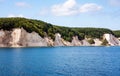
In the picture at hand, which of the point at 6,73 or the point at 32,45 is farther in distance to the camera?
the point at 32,45

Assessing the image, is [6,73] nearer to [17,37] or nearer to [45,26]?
[17,37]

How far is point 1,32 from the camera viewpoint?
16562cm

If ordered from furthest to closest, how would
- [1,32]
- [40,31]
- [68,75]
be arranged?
[40,31], [1,32], [68,75]

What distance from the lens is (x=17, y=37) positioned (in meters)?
168

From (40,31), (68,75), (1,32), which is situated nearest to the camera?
A: (68,75)

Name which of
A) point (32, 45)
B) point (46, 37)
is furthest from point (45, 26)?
point (32, 45)

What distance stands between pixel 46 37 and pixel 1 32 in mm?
30576

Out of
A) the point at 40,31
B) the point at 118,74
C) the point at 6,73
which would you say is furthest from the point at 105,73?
the point at 40,31

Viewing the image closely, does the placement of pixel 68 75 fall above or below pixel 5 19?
below

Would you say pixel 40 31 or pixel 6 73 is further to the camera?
pixel 40 31

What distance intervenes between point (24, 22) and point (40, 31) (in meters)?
11.8

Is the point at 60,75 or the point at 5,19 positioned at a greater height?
the point at 5,19

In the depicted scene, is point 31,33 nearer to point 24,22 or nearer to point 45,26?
point 24,22

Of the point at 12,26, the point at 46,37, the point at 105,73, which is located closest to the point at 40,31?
the point at 46,37
